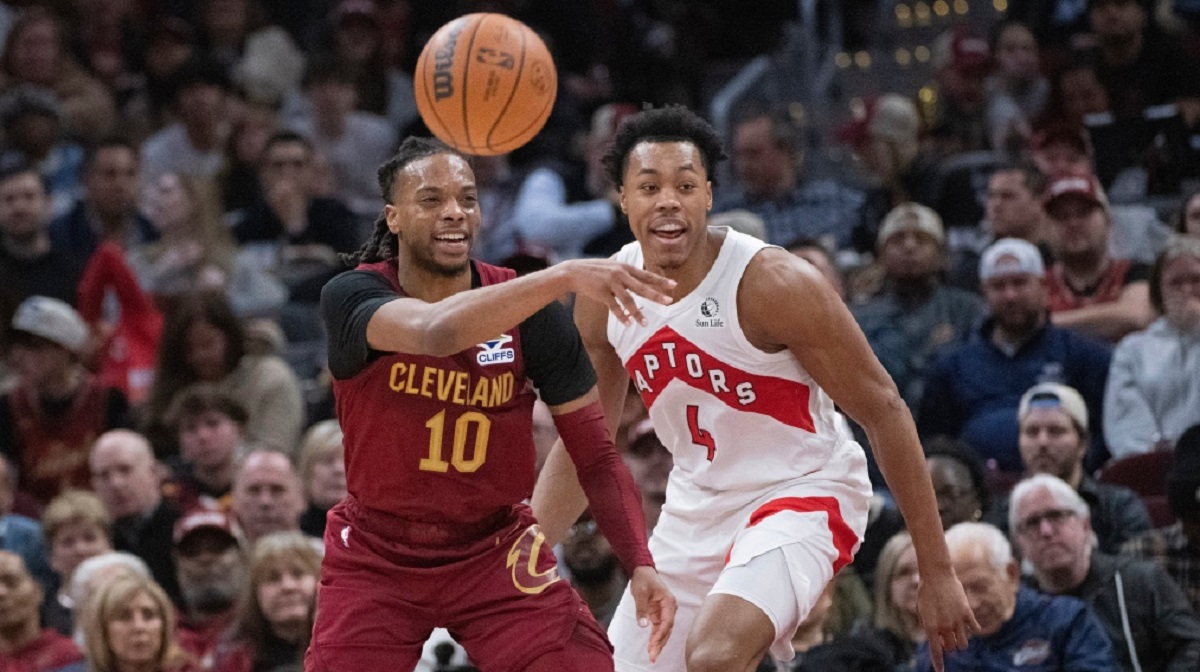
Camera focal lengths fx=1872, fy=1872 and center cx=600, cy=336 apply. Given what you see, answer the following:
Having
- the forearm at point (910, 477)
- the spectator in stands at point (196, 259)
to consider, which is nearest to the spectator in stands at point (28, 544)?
the spectator in stands at point (196, 259)

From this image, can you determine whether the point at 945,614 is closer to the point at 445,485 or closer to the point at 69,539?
the point at 445,485

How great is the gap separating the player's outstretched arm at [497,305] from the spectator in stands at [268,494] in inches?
162

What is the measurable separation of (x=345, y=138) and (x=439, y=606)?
25.6ft

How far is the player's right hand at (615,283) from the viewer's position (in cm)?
451

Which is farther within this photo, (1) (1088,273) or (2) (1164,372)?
(1) (1088,273)

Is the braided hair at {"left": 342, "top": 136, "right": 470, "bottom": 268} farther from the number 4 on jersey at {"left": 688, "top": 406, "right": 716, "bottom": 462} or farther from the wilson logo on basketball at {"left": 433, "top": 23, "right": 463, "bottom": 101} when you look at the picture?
the wilson logo on basketball at {"left": 433, "top": 23, "right": 463, "bottom": 101}

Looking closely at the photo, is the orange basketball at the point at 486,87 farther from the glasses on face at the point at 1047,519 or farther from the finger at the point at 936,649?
the finger at the point at 936,649

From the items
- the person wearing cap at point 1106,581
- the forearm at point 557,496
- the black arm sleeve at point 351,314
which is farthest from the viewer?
the person wearing cap at point 1106,581

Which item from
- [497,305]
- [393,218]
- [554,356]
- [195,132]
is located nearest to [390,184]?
[393,218]

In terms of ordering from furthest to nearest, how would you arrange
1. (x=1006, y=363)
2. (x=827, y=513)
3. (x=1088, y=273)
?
(x=1088, y=273)
(x=1006, y=363)
(x=827, y=513)

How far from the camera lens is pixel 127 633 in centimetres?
784

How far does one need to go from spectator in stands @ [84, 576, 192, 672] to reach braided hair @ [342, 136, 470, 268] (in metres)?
2.89

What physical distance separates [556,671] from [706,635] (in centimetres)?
Result: 47

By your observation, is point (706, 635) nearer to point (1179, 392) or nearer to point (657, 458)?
point (657, 458)
